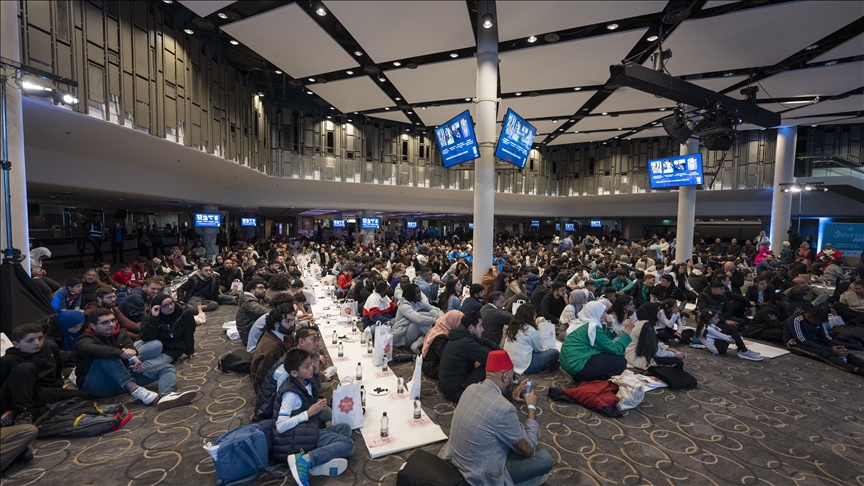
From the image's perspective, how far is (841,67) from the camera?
823 cm

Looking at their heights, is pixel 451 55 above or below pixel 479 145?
above

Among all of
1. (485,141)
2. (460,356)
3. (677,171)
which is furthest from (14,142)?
(677,171)

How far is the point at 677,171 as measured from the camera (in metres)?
11.8

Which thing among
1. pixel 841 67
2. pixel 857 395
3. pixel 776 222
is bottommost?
pixel 857 395

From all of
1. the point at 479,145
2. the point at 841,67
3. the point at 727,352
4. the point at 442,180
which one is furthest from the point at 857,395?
the point at 442,180

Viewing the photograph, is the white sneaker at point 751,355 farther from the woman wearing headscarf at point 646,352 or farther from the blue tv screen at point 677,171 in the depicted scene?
the blue tv screen at point 677,171

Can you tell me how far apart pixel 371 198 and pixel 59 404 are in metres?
16.4

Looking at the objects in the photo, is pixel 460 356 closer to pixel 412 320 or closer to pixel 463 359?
pixel 463 359

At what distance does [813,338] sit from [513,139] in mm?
6298

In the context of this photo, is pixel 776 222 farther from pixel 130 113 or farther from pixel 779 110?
pixel 130 113

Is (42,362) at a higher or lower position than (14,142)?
lower

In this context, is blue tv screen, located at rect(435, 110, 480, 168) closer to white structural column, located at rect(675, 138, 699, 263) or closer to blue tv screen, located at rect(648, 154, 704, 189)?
blue tv screen, located at rect(648, 154, 704, 189)

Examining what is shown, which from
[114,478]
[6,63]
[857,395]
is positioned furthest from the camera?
[857,395]

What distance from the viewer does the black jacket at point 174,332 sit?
15.9 ft
